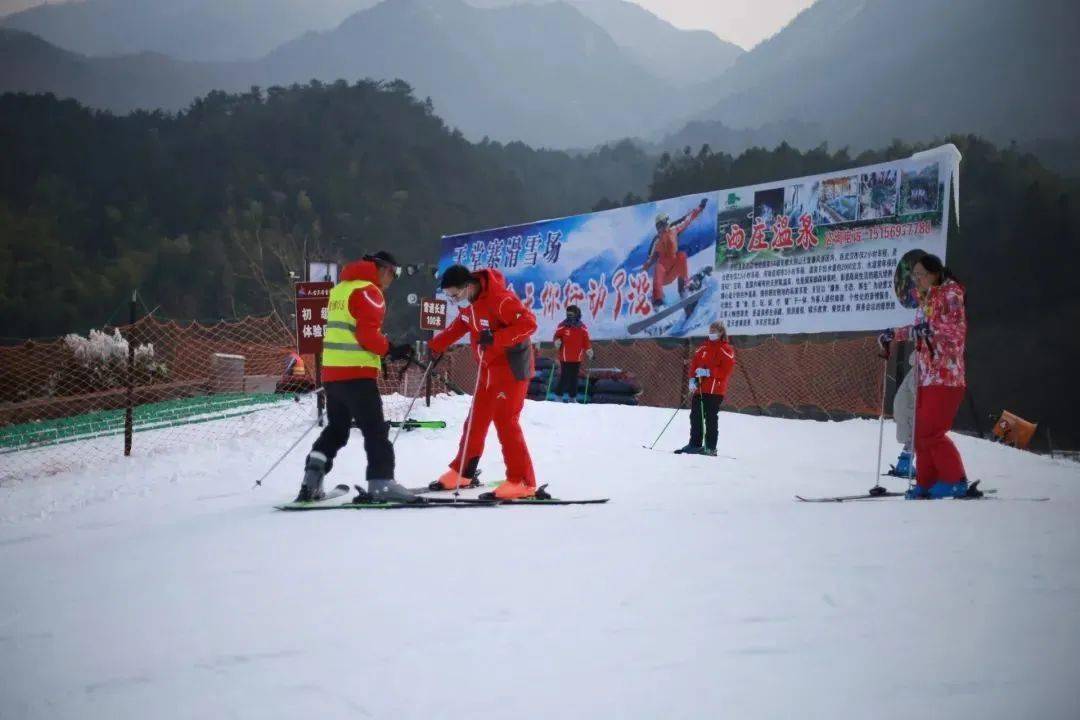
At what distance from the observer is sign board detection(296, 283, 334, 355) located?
31.1ft

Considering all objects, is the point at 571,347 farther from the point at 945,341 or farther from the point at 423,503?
the point at 423,503

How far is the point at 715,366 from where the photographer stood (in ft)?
33.5

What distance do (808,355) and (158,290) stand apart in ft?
→ 133

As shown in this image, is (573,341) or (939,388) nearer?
(939,388)

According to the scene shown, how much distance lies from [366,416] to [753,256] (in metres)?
11.4

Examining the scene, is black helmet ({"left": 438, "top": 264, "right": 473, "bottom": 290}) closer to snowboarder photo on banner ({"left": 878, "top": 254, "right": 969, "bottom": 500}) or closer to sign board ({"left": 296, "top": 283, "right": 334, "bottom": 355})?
snowboarder photo on banner ({"left": 878, "top": 254, "right": 969, "bottom": 500})

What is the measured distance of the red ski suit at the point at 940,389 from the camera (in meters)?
5.71

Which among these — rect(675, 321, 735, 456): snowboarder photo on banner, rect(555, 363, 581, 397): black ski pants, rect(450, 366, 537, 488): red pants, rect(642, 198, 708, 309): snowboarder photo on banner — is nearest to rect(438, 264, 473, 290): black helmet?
rect(450, 366, 537, 488): red pants

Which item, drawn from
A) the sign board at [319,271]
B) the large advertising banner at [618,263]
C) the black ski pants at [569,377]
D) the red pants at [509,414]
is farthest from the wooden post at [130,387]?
the large advertising banner at [618,263]

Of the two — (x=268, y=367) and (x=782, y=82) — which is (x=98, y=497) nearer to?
(x=268, y=367)

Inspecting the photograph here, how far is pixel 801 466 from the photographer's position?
31.3 ft

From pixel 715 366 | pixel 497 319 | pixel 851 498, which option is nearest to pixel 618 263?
pixel 715 366

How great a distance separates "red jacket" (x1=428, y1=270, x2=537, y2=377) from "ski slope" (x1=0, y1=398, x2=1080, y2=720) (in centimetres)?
119

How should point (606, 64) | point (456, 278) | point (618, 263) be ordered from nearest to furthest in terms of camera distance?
point (456, 278) → point (618, 263) → point (606, 64)
